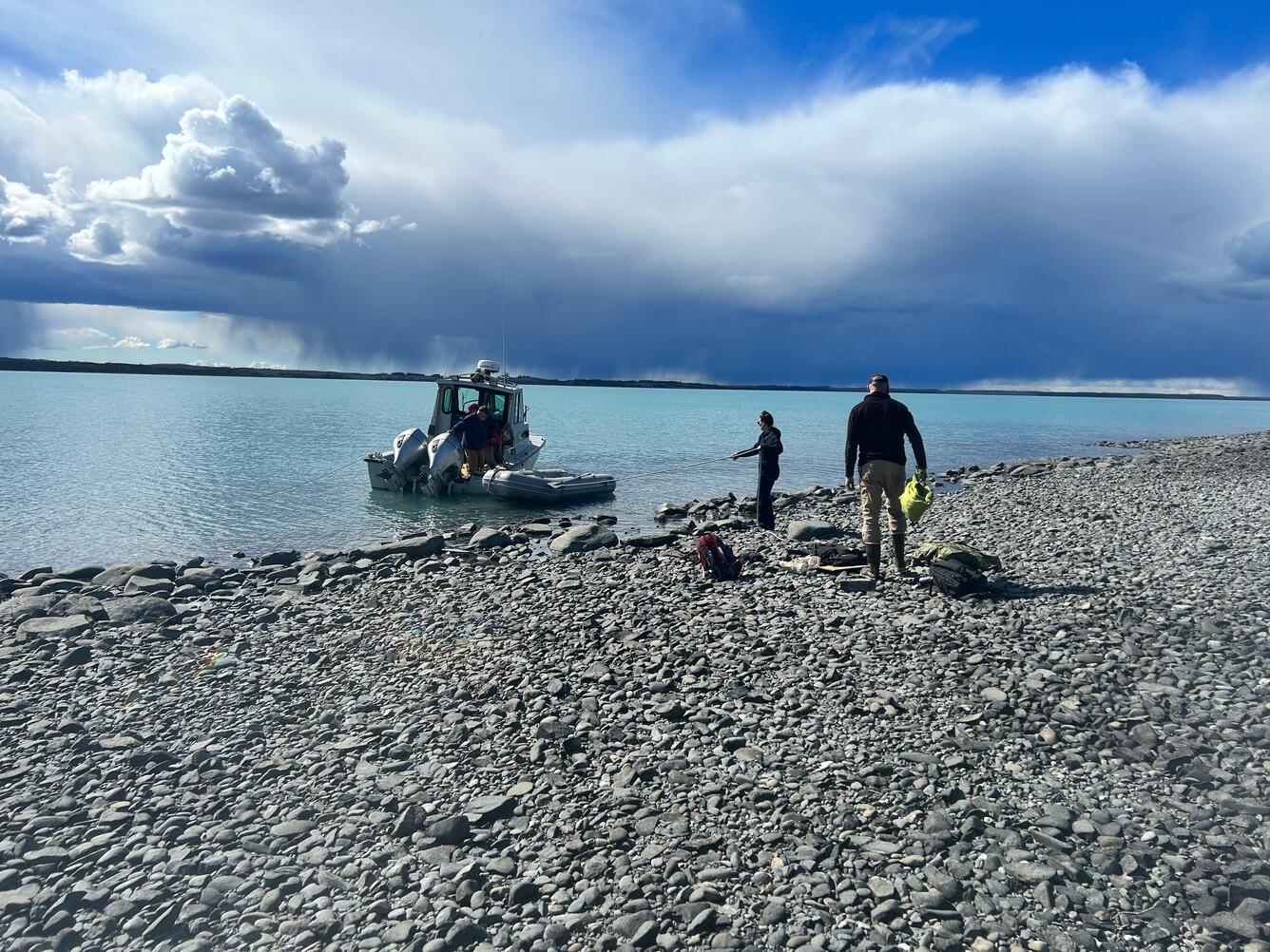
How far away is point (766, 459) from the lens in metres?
14.7

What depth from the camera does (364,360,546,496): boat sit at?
75.0 ft

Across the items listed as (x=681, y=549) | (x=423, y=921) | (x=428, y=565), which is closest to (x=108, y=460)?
(x=428, y=565)

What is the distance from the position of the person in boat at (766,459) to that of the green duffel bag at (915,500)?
3.71 meters

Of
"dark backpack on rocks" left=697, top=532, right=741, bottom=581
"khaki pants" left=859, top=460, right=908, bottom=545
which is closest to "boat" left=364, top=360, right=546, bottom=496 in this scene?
"dark backpack on rocks" left=697, top=532, right=741, bottom=581

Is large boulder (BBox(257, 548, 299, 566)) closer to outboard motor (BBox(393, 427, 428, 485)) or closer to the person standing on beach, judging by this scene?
outboard motor (BBox(393, 427, 428, 485))

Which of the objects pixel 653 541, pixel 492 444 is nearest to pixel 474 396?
pixel 492 444

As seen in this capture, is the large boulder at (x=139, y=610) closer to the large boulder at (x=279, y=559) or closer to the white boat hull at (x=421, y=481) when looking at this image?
the large boulder at (x=279, y=559)

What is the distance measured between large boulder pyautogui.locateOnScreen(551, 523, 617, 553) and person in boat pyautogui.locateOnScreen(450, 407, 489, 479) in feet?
27.8

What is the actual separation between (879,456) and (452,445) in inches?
603

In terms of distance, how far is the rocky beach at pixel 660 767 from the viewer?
4410 millimetres

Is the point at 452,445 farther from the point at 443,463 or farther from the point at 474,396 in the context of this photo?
the point at 474,396

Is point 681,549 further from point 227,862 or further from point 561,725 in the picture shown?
point 227,862

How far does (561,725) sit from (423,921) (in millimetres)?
2332

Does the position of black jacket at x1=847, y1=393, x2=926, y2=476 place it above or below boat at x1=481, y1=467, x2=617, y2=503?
above
